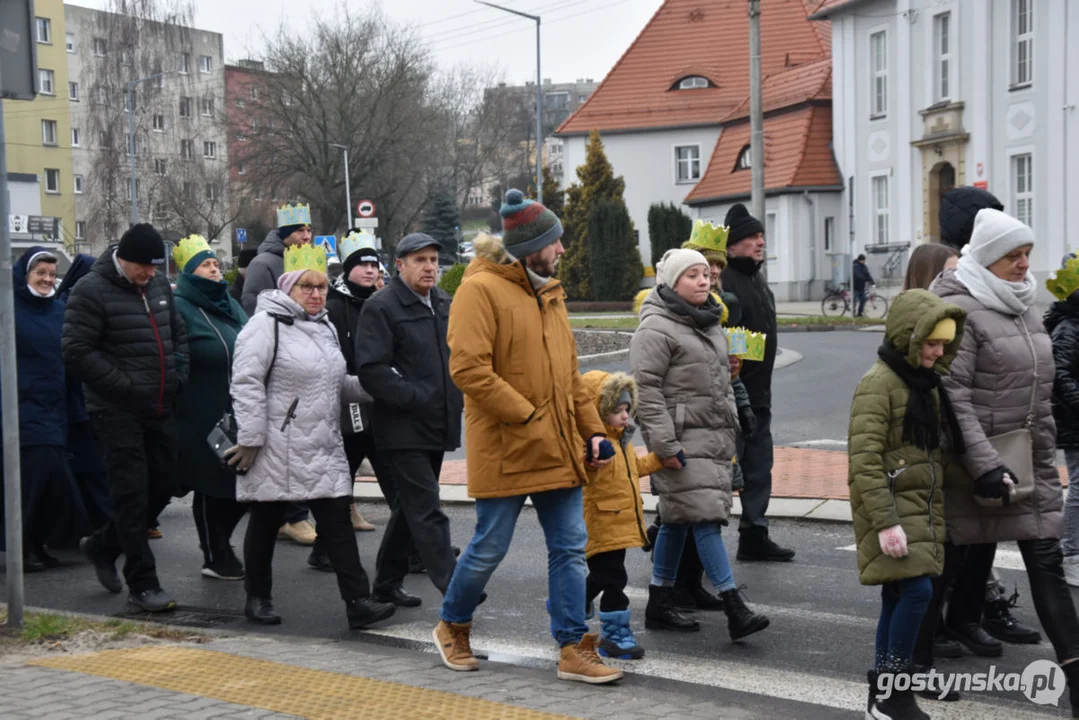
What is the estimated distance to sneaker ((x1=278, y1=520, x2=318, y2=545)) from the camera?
30.6ft

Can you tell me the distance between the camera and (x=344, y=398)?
287 inches

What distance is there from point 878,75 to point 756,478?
119 ft

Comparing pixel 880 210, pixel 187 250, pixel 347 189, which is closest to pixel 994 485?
pixel 187 250

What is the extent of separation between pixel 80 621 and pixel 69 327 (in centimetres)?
158

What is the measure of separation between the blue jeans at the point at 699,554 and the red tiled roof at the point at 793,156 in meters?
39.8

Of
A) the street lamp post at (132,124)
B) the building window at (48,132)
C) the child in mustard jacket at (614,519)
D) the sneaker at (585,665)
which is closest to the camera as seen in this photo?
the sneaker at (585,665)

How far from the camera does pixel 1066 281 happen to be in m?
6.99

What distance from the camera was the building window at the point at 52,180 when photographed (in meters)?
77.6

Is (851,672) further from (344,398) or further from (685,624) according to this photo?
(344,398)

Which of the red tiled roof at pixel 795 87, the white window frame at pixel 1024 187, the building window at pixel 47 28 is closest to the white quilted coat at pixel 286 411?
the white window frame at pixel 1024 187

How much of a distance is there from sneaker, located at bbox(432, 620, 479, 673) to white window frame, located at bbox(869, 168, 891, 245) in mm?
37605

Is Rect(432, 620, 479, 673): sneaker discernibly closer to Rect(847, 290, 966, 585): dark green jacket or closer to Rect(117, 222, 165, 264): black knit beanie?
Rect(847, 290, 966, 585): dark green jacket

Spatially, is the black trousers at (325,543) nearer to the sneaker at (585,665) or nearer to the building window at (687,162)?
the sneaker at (585,665)

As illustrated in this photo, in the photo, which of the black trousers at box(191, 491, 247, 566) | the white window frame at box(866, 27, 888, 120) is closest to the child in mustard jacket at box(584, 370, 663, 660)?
the black trousers at box(191, 491, 247, 566)
